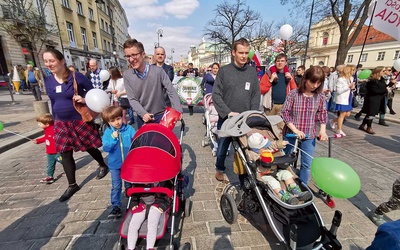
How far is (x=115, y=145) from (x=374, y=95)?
731cm

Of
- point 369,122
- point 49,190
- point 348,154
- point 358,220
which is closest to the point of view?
point 358,220

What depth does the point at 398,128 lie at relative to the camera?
6508 millimetres

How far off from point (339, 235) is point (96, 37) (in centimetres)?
3673

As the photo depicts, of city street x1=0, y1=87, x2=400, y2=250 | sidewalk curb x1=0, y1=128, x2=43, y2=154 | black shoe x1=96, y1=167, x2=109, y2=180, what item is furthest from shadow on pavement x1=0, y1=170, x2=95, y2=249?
sidewalk curb x1=0, y1=128, x2=43, y2=154

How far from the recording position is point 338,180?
146 cm

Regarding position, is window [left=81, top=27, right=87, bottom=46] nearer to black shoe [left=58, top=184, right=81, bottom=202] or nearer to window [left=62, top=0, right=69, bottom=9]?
window [left=62, top=0, right=69, bottom=9]

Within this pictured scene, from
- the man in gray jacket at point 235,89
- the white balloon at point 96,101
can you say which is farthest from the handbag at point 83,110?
the man in gray jacket at point 235,89

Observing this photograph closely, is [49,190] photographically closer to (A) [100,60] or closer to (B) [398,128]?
(B) [398,128]

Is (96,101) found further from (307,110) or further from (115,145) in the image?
(307,110)

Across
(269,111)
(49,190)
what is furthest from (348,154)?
(49,190)

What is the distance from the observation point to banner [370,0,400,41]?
317 cm

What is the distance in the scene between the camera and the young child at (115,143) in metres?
2.28

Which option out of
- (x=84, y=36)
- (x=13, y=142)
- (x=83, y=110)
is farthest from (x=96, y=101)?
(x=84, y=36)

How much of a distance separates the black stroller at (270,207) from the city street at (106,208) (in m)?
0.25
